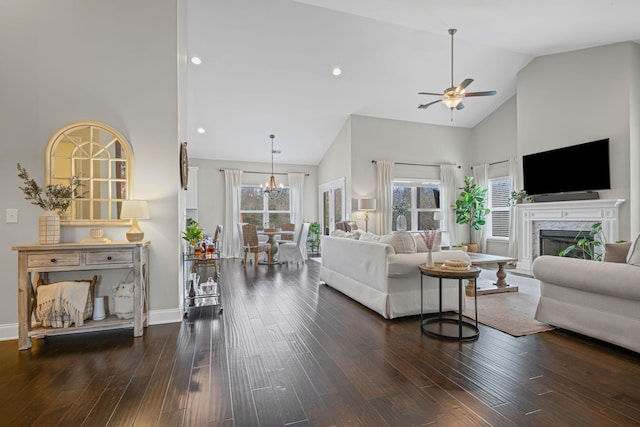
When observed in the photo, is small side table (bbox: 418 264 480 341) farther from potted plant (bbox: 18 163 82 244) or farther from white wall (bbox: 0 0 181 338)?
potted plant (bbox: 18 163 82 244)

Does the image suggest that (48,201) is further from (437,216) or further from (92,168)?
(437,216)

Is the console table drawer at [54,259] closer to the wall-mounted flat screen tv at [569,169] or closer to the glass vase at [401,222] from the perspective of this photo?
the glass vase at [401,222]

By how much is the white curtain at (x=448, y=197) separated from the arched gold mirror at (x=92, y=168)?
284 inches

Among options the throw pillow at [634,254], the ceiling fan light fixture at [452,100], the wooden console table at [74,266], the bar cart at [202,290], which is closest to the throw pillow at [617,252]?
the throw pillow at [634,254]

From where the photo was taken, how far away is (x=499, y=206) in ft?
25.3

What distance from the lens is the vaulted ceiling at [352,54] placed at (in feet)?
14.4

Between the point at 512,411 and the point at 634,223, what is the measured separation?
15.8 ft

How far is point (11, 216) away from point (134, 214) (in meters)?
1.20

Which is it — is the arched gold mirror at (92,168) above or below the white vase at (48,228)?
above

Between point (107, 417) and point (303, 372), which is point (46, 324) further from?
point (303, 372)

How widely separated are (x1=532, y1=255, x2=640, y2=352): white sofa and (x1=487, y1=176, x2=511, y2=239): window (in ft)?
16.0

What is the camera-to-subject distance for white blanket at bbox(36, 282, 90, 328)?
2.86m

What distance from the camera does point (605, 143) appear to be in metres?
5.05

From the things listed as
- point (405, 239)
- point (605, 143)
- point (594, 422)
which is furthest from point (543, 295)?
point (605, 143)
